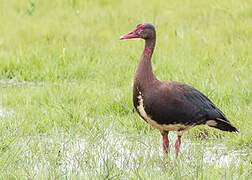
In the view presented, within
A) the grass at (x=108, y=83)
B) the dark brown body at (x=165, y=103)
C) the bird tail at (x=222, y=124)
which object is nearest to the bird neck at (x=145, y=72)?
the dark brown body at (x=165, y=103)

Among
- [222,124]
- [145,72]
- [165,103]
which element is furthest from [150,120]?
[222,124]

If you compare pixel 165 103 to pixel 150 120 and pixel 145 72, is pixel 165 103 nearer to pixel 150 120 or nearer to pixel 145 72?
pixel 150 120

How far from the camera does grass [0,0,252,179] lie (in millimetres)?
3686

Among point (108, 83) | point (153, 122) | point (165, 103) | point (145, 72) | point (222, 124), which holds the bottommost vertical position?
point (108, 83)

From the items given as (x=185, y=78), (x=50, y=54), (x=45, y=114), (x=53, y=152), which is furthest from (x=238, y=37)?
(x=53, y=152)

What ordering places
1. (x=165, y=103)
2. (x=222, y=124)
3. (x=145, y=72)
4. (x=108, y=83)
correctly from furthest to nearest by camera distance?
(x=108, y=83) → (x=222, y=124) → (x=145, y=72) → (x=165, y=103)

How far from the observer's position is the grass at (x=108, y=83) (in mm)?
3686

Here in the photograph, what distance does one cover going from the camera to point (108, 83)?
596 centimetres

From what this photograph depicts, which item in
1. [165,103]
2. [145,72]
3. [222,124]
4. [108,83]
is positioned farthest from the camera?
[108,83]

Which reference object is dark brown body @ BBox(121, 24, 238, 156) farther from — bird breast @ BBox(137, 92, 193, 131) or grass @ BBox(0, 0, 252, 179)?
grass @ BBox(0, 0, 252, 179)

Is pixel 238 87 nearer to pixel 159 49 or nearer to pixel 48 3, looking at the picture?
pixel 159 49

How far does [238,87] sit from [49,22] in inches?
144

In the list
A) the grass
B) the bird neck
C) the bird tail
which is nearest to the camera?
the grass

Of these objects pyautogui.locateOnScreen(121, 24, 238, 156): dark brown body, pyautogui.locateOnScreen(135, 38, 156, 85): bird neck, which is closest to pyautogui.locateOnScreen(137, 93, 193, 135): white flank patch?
pyautogui.locateOnScreen(121, 24, 238, 156): dark brown body
